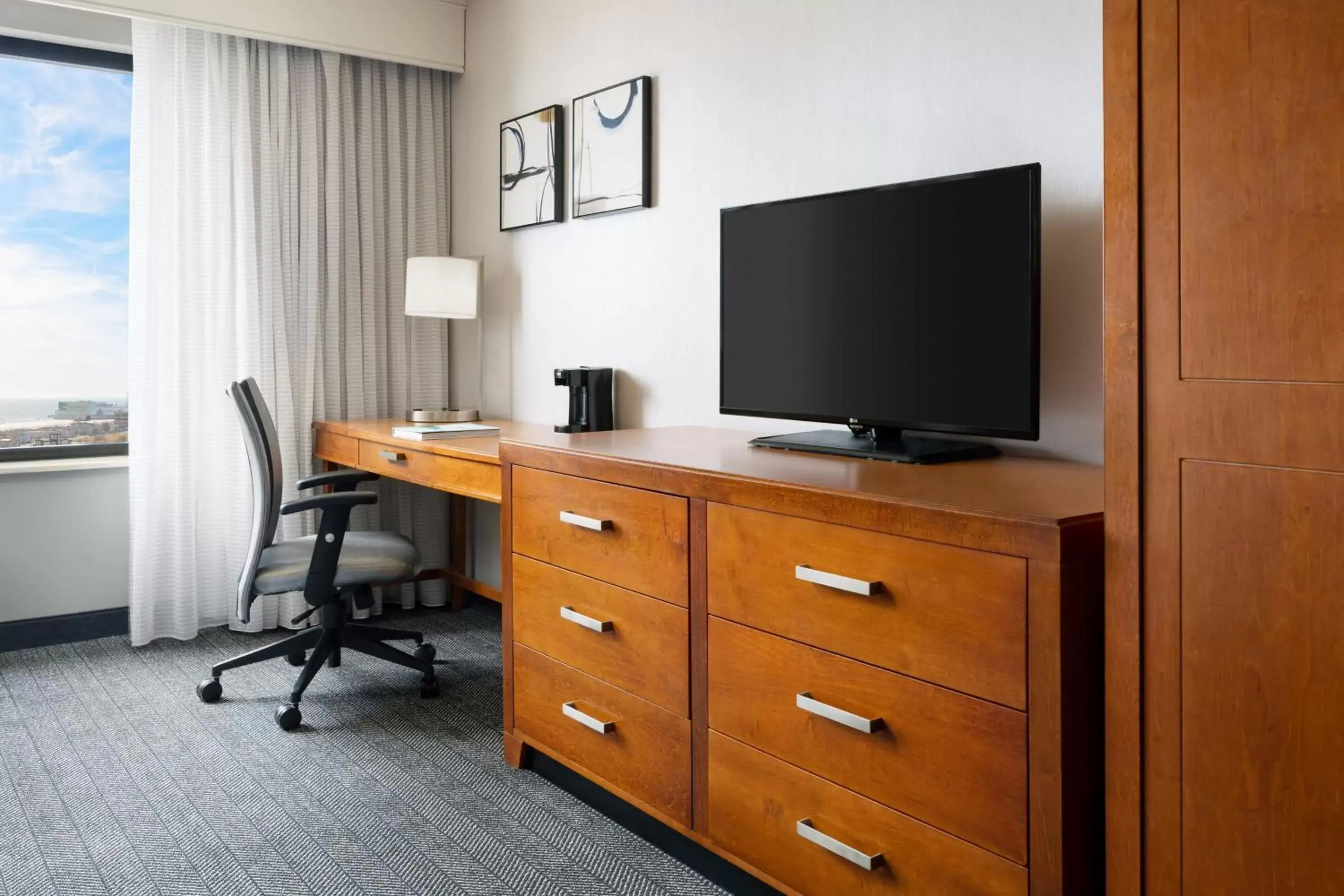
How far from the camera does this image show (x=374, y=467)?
3412 mm

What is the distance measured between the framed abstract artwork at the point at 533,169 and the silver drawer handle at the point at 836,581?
7.10 ft

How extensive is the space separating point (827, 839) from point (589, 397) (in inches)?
70.8

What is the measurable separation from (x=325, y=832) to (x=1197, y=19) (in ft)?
7.09

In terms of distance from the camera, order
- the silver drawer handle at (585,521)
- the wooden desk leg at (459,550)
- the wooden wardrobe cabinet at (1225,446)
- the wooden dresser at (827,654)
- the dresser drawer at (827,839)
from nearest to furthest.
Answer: the wooden wardrobe cabinet at (1225,446), the wooden dresser at (827,654), the dresser drawer at (827,839), the silver drawer handle at (585,521), the wooden desk leg at (459,550)

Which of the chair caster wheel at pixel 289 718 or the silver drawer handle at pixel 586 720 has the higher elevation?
the silver drawer handle at pixel 586 720

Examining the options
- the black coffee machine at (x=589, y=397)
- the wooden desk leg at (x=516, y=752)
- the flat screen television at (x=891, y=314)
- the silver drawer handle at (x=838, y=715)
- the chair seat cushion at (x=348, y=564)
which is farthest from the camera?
the black coffee machine at (x=589, y=397)

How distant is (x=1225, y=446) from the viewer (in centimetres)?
119

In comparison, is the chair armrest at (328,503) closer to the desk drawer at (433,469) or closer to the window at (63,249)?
the desk drawer at (433,469)

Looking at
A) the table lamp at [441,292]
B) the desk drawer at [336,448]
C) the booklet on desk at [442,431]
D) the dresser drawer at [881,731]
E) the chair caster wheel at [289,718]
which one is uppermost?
the table lamp at [441,292]

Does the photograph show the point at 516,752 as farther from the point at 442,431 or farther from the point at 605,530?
the point at 442,431

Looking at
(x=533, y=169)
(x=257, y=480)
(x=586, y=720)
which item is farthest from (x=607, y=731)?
(x=533, y=169)

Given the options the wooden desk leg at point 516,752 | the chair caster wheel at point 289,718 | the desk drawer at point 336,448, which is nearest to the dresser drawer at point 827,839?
the wooden desk leg at point 516,752

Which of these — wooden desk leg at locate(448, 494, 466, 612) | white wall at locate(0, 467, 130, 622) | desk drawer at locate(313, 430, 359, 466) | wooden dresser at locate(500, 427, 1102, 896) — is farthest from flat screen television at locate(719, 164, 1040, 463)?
white wall at locate(0, 467, 130, 622)

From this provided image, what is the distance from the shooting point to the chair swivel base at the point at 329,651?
302cm
